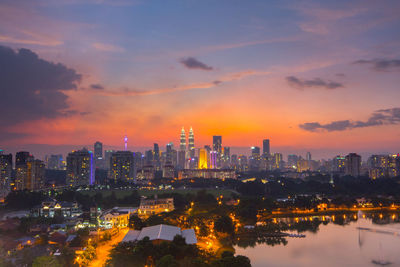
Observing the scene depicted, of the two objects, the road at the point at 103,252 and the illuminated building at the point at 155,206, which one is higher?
the illuminated building at the point at 155,206

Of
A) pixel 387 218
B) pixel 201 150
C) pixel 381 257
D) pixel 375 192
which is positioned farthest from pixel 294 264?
pixel 201 150

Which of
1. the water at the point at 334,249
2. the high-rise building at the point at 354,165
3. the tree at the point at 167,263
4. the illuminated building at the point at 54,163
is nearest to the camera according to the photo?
the tree at the point at 167,263

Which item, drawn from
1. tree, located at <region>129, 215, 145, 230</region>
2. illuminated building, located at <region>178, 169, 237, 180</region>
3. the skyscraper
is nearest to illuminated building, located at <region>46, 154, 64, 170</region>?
the skyscraper

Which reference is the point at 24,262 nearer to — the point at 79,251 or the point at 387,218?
the point at 79,251

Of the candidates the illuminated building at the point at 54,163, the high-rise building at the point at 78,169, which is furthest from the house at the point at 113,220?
the illuminated building at the point at 54,163

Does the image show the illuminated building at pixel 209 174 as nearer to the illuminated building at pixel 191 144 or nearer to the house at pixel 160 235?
the illuminated building at pixel 191 144

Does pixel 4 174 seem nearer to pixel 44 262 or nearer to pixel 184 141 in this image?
pixel 44 262
